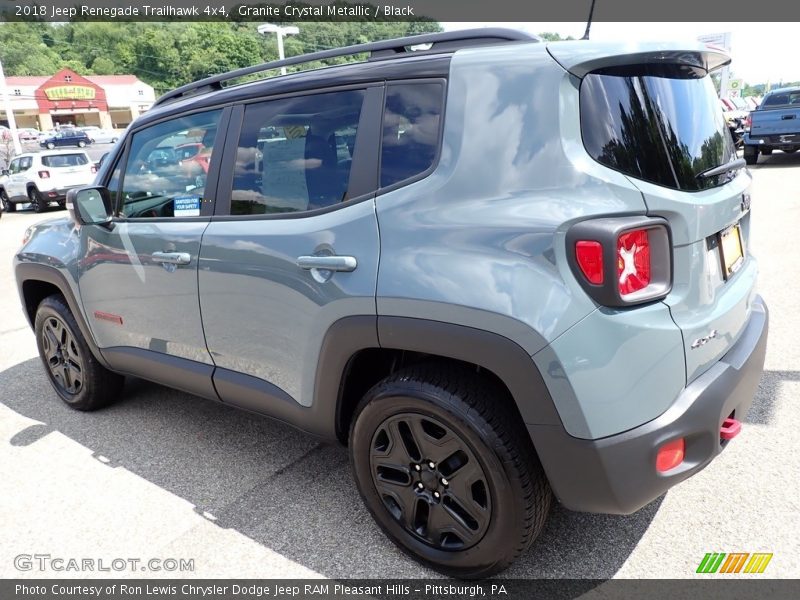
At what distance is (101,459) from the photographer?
333 cm

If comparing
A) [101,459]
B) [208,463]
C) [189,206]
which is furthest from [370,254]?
[101,459]

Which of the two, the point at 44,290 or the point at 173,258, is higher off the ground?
the point at 173,258

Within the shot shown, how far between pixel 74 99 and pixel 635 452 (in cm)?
9593

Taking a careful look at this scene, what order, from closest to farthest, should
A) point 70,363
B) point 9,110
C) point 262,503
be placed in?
point 262,503
point 70,363
point 9,110

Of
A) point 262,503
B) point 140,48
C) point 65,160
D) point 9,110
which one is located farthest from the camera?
point 140,48

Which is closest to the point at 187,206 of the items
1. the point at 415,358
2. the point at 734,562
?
the point at 415,358

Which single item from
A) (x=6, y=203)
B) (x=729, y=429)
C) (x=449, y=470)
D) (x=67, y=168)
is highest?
(x=729, y=429)

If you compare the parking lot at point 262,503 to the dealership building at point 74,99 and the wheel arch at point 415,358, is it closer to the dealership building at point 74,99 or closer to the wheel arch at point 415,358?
the wheel arch at point 415,358

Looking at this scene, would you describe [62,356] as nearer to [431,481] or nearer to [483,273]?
[431,481]

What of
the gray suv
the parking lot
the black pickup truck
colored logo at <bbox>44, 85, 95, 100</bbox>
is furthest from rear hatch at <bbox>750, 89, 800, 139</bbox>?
colored logo at <bbox>44, 85, 95, 100</bbox>

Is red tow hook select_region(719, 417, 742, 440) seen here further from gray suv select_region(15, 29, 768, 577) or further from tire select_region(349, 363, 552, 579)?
tire select_region(349, 363, 552, 579)

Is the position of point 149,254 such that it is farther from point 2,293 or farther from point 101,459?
point 2,293

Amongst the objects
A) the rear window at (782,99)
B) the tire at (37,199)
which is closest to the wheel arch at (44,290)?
the tire at (37,199)

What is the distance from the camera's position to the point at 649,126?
1967mm
